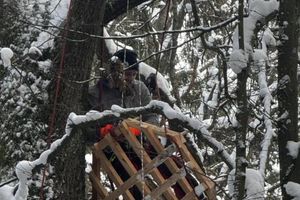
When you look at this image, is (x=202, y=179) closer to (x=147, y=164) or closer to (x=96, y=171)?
(x=147, y=164)

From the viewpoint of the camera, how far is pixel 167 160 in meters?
4.41

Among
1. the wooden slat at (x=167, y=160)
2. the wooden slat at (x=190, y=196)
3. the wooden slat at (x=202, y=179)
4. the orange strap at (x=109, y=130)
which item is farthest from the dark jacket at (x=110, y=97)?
the wooden slat at (x=190, y=196)

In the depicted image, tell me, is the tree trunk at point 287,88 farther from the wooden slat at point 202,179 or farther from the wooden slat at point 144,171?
the wooden slat at point 144,171

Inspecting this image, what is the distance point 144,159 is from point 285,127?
1.02 metres

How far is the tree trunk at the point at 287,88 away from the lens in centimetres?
399

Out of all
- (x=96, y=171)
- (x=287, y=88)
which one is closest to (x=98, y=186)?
(x=96, y=171)

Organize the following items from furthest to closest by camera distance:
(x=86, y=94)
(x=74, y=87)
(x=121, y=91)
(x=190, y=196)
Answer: (x=86, y=94) < (x=121, y=91) < (x=74, y=87) < (x=190, y=196)

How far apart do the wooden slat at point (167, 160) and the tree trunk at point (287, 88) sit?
0.77 metres

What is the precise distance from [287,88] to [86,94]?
1.69m

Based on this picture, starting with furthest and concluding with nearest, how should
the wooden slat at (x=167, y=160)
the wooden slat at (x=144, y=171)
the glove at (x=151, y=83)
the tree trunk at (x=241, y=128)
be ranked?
the glove at (x=151, y=83)
the wooden slat at (x=167, y=160)
the wooden slat at (x=144, y=171)
the tree trunk at (x=241, y=128)

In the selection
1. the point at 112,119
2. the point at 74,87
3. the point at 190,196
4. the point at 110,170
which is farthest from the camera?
the point at 74,87

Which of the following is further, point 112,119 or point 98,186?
point 98,186

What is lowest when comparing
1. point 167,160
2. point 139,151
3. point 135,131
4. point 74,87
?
point 167,160

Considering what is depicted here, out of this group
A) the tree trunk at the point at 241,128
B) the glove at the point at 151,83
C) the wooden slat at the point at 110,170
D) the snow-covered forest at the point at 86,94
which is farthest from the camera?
the glove at the point at 151,83
